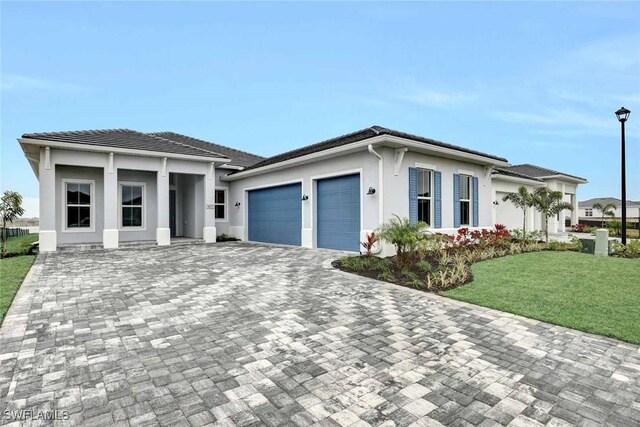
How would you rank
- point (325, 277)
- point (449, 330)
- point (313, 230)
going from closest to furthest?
point (449, 330) → point (325, 277) → point (313, 230)

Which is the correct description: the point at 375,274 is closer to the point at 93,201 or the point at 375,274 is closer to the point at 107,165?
the point at 107,165

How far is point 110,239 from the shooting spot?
39.9 ft

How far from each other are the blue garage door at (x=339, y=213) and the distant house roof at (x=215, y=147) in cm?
906

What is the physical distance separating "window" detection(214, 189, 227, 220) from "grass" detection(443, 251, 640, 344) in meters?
12.9

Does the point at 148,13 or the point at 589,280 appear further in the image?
the point at 148,13

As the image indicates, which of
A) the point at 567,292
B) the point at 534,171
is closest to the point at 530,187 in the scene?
the point at 534,171

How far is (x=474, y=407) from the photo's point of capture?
250cm

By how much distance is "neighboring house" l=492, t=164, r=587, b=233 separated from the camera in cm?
1783

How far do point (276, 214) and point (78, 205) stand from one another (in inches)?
313

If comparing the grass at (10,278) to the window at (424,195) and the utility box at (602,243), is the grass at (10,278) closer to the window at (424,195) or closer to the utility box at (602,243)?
the window at (424,195)

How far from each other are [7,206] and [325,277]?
1157 centimetres

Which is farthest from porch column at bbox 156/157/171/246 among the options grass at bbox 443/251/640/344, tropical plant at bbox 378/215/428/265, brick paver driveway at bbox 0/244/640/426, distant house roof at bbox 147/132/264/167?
grass at bbox 443/251/640/344

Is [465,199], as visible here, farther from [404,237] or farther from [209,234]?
[209,234]

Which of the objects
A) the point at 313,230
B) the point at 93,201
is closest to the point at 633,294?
the point at 313,230
